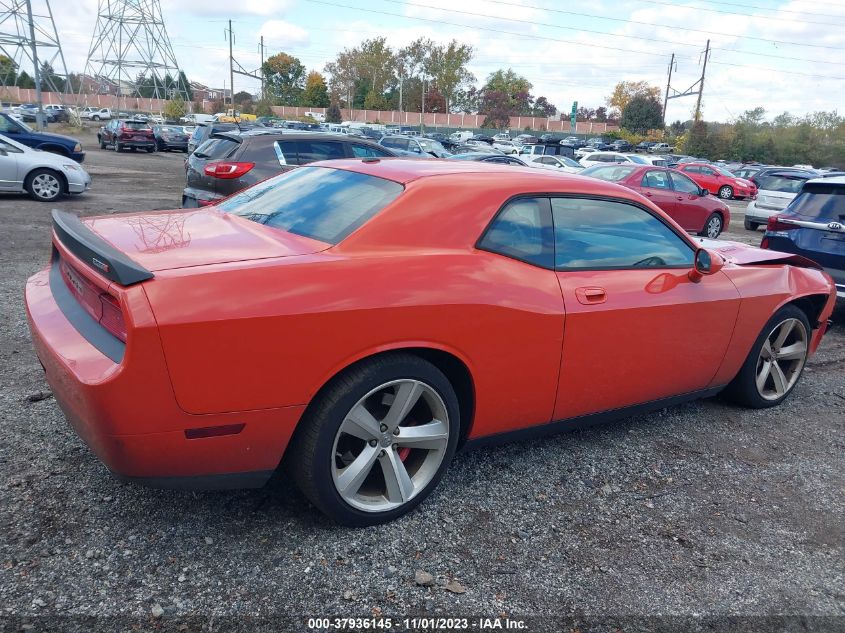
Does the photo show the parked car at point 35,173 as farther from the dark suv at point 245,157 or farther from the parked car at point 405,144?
the parked car at point 405,144

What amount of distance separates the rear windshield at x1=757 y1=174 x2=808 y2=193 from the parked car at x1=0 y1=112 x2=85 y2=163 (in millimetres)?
18308

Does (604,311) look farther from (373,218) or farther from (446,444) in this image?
(373,218)

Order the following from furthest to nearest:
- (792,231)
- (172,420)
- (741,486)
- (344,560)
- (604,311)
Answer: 1. (792,231)
2. (741,486)
3. (604,311)
4. (344,560)
5. (172,420)

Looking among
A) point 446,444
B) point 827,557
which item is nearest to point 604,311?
point 446,444

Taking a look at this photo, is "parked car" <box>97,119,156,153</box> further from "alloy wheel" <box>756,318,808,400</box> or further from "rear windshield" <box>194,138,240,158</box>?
"alloy wheel" <box>756,318,808,400</box>

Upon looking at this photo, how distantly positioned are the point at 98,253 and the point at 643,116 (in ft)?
274

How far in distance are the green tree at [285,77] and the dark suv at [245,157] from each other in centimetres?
10041

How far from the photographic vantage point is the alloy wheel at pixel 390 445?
9.04 feet

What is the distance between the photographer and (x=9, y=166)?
479 inches

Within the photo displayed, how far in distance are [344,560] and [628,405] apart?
184 cm

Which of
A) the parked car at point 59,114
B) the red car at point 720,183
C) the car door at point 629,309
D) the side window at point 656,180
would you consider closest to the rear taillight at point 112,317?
the car door at point 629,309

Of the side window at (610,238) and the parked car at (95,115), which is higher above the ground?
the side window at (610,238)

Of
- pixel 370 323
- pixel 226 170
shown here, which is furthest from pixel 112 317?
pixel 226 170

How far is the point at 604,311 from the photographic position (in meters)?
3.31
